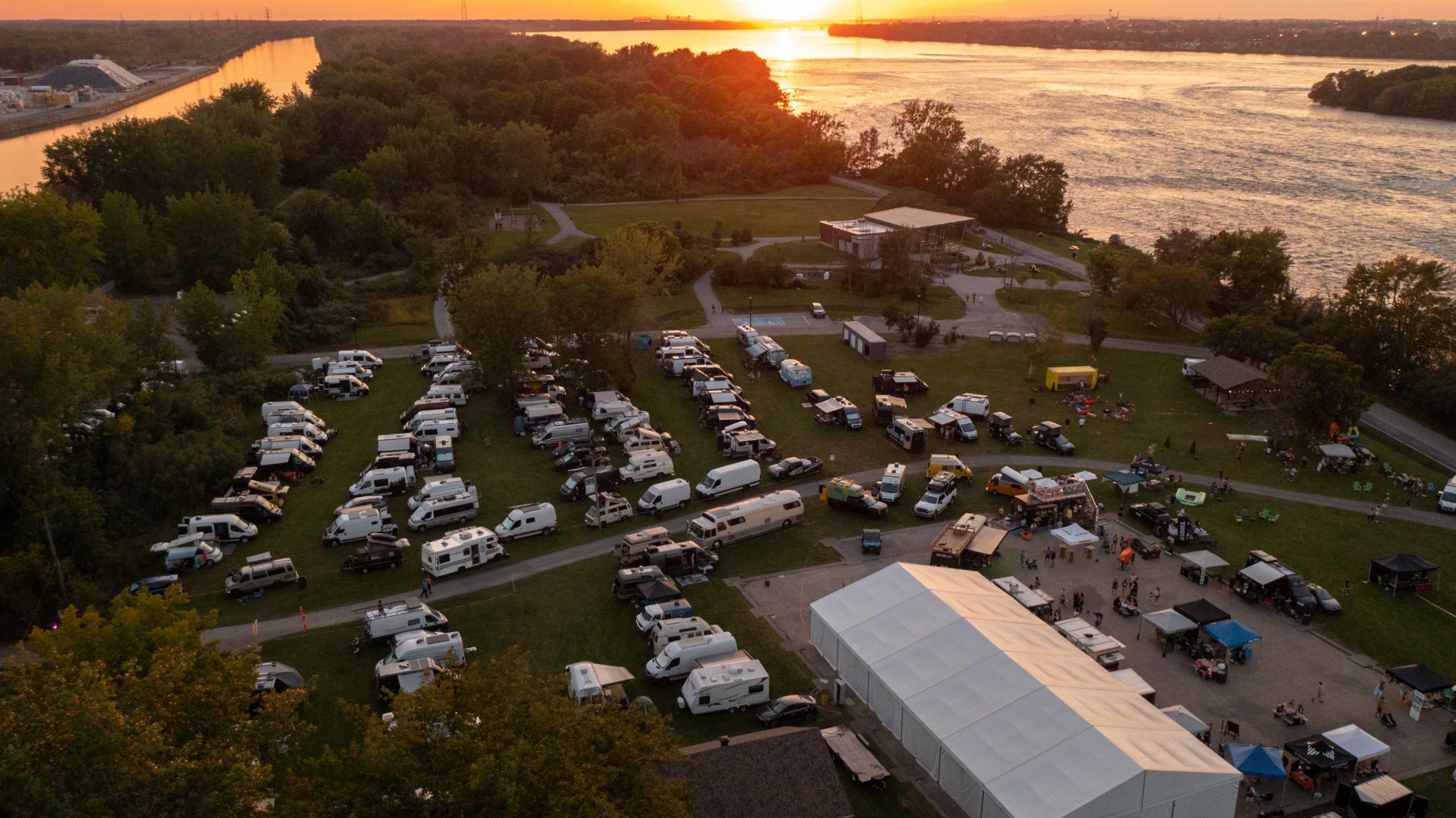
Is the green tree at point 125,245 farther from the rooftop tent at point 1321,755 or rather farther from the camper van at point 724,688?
the rooftop tent at point 1321,755

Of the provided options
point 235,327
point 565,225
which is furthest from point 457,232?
point 235,327

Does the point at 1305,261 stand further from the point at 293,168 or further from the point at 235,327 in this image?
the point at 293,168

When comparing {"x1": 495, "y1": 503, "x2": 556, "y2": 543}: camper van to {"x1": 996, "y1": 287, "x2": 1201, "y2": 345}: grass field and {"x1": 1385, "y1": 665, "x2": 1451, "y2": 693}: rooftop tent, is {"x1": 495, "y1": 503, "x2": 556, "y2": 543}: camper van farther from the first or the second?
{"x1": 996, "y1": 287, "x2": 1201, "y2": 345}: grass field

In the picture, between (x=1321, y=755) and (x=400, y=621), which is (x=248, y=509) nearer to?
(x=400, y=621)

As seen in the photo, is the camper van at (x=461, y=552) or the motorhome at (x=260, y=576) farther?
the camper van at (x=461, y=552)

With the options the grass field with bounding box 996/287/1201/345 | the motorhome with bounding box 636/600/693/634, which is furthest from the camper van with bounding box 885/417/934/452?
the motorhome with bounding box 636/600/693/634

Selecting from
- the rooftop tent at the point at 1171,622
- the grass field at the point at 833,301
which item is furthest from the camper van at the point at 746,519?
the grass field at the point at 833,301
